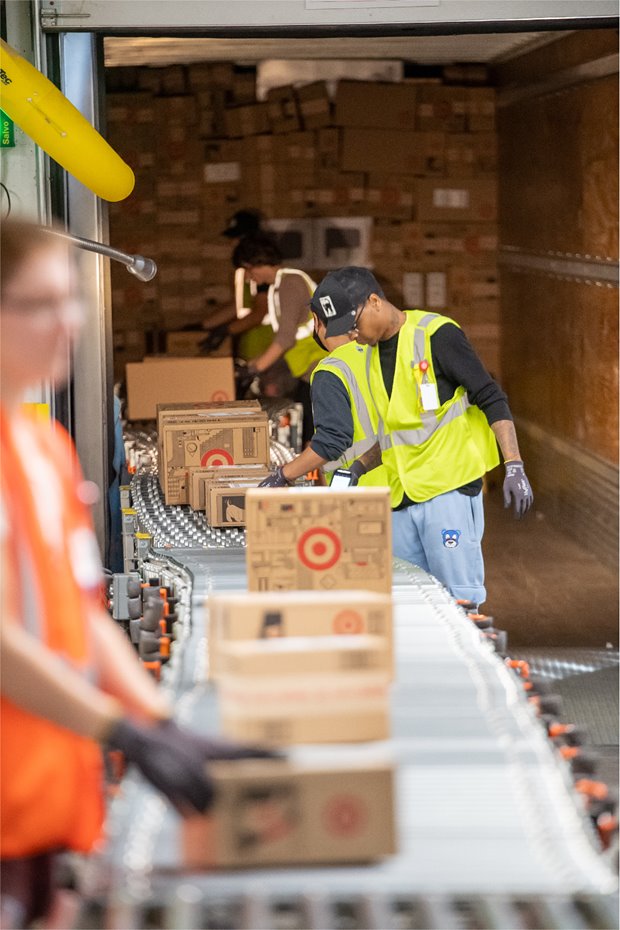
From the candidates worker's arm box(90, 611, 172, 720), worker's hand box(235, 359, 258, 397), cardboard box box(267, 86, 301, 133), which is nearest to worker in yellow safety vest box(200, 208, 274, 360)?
worker's hand box(235, 359, 258, 397)

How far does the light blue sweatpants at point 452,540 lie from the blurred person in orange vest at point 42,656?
333 cm

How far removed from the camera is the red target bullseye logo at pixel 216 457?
593 centimetres

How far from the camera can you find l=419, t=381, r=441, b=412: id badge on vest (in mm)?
5250

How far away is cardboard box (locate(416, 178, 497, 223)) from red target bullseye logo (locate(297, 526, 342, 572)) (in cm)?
948

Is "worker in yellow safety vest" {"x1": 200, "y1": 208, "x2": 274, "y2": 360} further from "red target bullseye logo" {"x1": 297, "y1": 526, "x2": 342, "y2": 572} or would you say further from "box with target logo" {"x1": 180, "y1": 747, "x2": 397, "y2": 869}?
"box with target logo" {"x1": 180, "y1": 747, "x2": 397, "y2": 869}

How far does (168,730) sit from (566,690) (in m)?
4.95

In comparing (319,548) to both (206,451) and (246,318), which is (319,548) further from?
(246,318)

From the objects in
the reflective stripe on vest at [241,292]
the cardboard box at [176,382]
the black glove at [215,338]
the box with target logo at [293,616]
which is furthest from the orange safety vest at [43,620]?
the reflective stripe on vest at [241,292]

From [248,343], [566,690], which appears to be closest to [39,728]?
[566,690]

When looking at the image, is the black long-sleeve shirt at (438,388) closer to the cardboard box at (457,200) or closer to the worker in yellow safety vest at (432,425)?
the worker in yellow safety vest at (432,425)

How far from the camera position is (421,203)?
12570 millimetres

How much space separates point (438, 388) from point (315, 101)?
7646mm

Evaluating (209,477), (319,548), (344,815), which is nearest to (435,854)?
(344,815)

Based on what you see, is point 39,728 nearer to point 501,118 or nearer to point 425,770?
point 425,770
